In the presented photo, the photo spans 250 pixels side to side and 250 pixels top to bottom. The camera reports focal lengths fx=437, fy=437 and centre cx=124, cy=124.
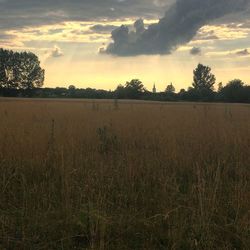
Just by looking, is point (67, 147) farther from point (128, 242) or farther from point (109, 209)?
point (128, 242)

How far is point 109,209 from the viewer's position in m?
5.64

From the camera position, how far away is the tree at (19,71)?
87.9 m

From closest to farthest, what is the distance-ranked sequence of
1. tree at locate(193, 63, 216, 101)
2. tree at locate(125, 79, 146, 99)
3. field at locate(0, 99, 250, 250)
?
1. field at locate(0, 99, 250, 250)
2. tree at locate(125, 79, 146, 99)
3. tree at locate(193, 63, 216, 101)

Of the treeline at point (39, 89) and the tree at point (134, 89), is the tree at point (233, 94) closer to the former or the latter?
the treeline at point (39, 89)

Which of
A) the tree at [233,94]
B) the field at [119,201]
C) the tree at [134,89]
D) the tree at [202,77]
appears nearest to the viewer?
the field at [119,201]

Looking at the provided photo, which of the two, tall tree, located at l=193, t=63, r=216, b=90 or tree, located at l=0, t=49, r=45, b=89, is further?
tall tree, located at l=193, t=63, r=216, b=90

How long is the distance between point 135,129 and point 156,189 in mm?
7078

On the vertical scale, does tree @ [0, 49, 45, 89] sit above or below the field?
above

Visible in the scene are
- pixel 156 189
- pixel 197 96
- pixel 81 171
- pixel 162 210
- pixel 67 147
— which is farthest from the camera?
pixel 197 96

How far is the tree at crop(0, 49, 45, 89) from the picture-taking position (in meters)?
87.9

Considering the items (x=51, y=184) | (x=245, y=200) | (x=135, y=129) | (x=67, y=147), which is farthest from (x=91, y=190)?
(x=135, y=129)

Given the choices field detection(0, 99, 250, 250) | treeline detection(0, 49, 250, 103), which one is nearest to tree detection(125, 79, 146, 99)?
treeline detection(0, 49, 250, 103)

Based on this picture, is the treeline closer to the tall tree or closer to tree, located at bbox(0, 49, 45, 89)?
tree, located at bbox(0, 49, 45, 89)

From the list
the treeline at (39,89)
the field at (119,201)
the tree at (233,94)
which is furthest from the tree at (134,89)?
the field at (119,201)
